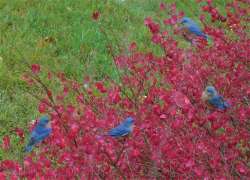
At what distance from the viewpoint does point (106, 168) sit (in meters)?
2.82

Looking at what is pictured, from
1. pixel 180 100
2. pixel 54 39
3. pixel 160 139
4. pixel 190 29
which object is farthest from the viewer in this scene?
pixel 54 39

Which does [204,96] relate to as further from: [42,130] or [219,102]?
[42,130]

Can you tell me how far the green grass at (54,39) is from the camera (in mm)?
5027

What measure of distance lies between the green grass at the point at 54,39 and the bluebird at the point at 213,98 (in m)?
1.69

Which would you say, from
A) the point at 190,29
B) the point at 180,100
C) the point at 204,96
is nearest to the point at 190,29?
the point at 190,29

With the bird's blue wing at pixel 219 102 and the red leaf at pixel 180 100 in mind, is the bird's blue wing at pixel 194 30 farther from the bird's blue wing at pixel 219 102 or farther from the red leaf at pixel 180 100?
the red leaf at pixel 180 100

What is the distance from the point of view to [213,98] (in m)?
3.19

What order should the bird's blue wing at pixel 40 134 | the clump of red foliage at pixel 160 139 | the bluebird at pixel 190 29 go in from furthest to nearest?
the bluebird at pixel 190 29, the bird's blue wing at pixel 40 134, the clump of red foliage at pixel 160 139

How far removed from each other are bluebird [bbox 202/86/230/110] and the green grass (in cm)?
169

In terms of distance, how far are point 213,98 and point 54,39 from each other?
3.21m

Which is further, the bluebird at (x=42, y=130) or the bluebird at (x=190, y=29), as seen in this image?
the bluebird at (x=190, y=29)

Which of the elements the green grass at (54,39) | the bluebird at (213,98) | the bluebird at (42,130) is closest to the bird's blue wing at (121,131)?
the bluebird at (42,130)

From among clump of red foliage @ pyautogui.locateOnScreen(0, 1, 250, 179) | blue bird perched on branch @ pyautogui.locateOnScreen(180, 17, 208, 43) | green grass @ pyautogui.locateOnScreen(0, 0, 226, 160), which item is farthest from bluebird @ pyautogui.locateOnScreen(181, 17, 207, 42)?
green grass @ pyautogui.locateOnScreen(0, 0, 226, 160)

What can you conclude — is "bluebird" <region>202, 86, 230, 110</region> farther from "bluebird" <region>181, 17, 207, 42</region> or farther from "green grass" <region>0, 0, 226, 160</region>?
"green grass" <region>0, 0, 226, 160</region>
